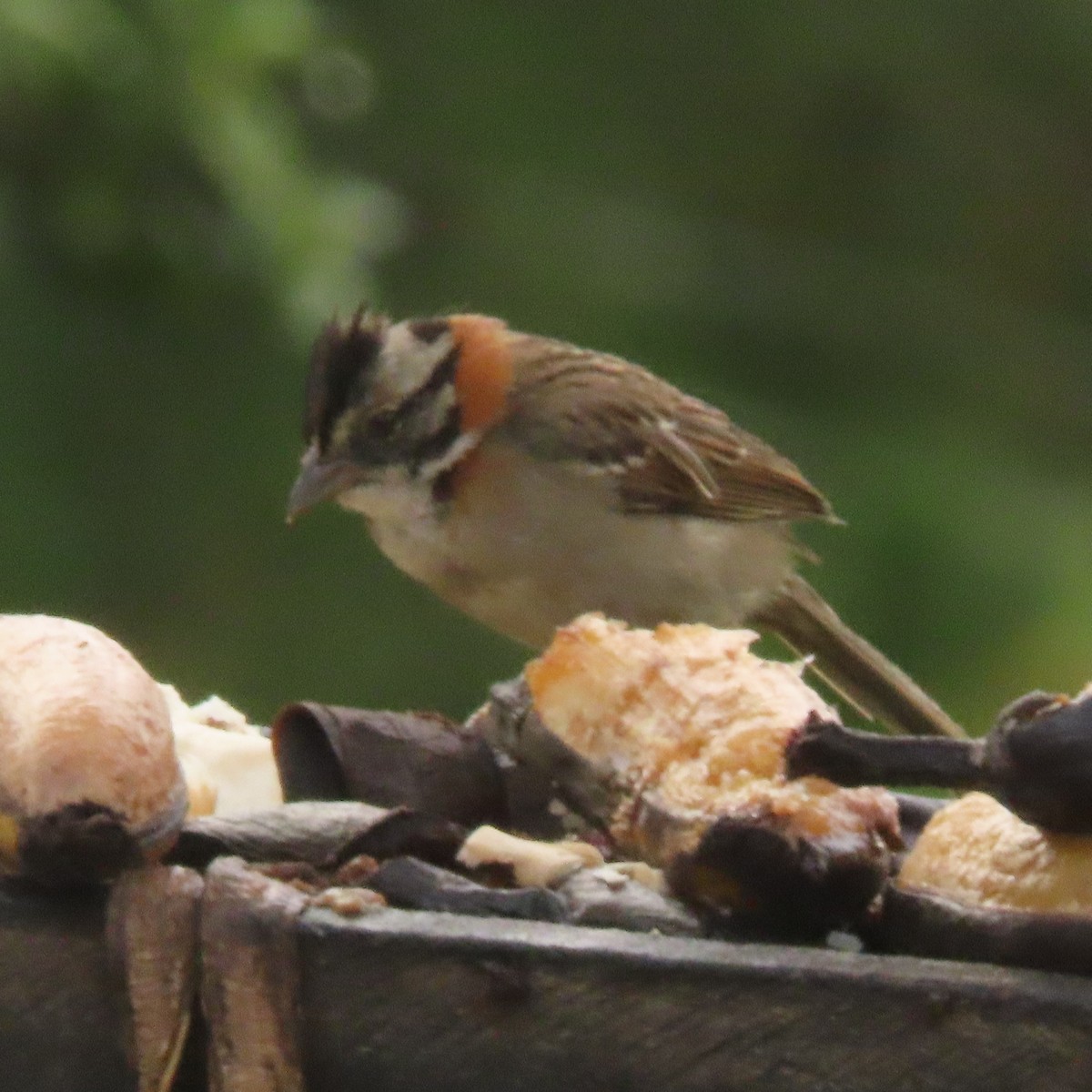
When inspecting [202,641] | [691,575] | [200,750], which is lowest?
[202,641]

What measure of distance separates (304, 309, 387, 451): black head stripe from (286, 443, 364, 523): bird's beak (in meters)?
0.02

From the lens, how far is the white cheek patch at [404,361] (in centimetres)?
320

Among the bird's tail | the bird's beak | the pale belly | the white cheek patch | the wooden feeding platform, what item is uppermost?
the wooden feeding platform

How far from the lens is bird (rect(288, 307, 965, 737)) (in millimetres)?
3166

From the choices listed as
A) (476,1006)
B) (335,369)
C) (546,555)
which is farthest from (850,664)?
(476,1006)

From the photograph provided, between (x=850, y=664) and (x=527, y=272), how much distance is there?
0.78 metres

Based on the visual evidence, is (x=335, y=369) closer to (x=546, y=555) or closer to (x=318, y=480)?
(x=318, y=480)

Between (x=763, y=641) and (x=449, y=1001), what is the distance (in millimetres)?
2421

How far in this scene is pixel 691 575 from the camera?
3.41 m

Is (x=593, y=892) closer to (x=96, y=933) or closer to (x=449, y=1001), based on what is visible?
(x=449, y=1001)

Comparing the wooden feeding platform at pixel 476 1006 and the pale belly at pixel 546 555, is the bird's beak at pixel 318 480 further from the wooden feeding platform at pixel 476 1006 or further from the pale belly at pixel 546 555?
the wooden feeding platform at pixel 476 1006

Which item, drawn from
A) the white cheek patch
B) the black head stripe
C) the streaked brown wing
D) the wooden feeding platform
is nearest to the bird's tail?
the streaked brown wing

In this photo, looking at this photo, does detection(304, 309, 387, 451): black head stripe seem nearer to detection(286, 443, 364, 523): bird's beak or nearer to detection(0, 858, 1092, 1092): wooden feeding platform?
detection(286, 443, 364, 523): bird's beak

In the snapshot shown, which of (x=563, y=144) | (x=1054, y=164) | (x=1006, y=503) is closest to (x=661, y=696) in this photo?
(x=1006, y=503)
